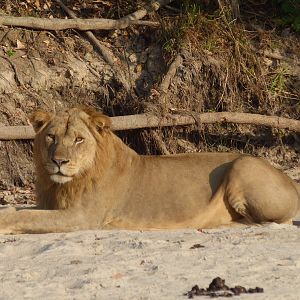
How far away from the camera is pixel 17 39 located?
40.0 ft

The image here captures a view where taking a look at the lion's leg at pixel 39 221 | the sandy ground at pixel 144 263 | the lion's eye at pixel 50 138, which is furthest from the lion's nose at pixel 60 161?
the sandy ground at pixel 144 263

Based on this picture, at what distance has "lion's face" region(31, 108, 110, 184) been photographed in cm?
786

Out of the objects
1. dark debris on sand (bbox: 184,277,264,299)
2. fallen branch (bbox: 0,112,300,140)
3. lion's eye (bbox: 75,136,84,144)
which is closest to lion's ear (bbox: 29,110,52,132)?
lion's eye (bbox: 75,136,84,144)

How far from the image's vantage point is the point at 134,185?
8289 mm

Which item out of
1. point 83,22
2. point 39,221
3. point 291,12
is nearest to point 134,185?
point 39,221

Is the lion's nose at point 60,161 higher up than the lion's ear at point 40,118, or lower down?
lower down

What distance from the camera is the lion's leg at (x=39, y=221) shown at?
7.76m

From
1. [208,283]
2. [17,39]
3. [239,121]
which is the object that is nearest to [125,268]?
[208,283]

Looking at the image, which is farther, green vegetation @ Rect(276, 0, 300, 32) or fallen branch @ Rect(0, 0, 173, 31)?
green vegetation @ Rect(276, 0, 300, 32)

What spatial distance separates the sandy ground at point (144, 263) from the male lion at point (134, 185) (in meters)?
0.42

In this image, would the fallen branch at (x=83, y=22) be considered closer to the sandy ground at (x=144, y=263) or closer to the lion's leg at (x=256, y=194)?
the lion's leg at (x=256, y=194)

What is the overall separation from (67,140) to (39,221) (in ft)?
2.33

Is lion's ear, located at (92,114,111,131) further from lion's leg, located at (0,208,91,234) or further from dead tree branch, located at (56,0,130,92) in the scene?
dead tree branch, located at (56,0,130,92)

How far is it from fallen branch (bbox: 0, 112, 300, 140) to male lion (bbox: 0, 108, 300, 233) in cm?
269
